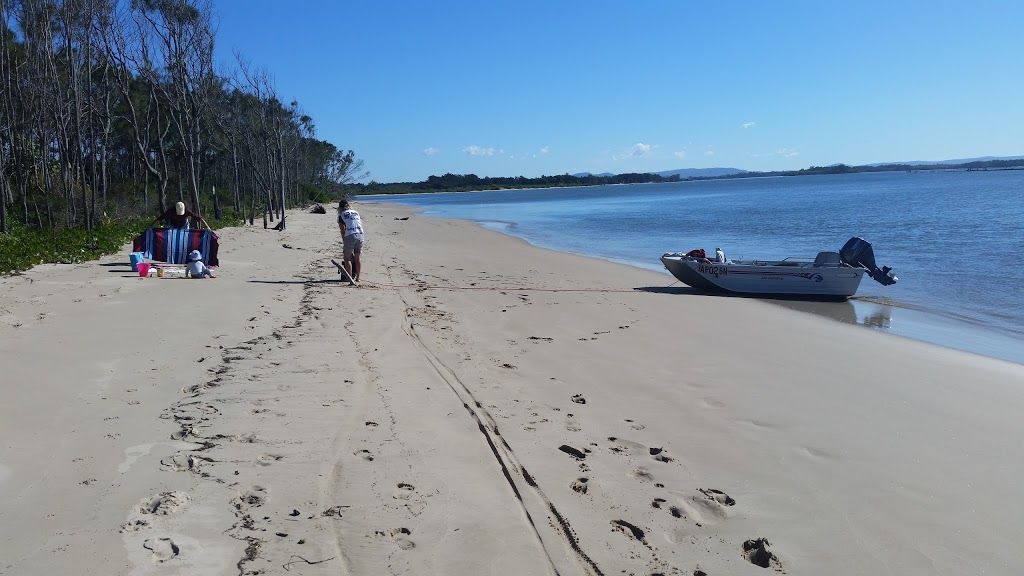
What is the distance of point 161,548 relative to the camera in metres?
3.16

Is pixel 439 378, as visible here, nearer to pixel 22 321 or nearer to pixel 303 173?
pixel 22 321

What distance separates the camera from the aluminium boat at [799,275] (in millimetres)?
13453

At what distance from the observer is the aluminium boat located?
13453mm

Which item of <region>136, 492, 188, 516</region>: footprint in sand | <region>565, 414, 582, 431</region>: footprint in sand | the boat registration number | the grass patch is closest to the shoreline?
the boat registration number

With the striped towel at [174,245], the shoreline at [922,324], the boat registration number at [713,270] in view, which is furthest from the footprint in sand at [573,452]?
the boat registration number at [713,270]

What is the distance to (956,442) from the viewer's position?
17.6ft

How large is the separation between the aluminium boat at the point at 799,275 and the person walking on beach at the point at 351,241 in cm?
633

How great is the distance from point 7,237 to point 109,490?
514 inches

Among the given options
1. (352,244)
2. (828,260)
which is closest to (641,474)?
(352,244)

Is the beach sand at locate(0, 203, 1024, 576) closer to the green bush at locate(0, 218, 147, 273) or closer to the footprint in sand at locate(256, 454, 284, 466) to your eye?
the footprint in sand at locate(256, 454, 284, 466)

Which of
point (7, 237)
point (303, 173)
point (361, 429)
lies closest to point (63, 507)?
point (361, 429)

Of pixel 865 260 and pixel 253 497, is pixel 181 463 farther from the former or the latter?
pixel 865 260

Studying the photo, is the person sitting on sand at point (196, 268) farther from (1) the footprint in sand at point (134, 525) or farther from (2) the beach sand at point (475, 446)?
(1) the footprint in sand at point (134, 525)

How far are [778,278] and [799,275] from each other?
390 millimetres
